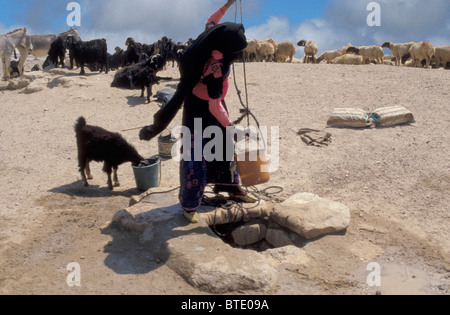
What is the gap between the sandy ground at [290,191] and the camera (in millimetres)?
3361

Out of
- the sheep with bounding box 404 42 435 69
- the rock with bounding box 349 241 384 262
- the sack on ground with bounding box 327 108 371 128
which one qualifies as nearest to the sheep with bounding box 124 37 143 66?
the sack on ground with bounding box 327 108 371 128

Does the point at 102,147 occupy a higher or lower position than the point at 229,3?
lower

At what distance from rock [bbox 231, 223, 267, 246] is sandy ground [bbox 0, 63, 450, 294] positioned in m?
0.77

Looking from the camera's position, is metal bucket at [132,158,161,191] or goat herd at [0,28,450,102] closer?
metal bucket at [132,158,161,191]

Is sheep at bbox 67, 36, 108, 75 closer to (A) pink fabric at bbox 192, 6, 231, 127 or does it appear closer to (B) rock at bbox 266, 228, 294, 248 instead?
(A) pink fabric at bbox 192, 6, 231, 127

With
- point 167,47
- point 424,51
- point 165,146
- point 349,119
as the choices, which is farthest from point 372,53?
point 165,146

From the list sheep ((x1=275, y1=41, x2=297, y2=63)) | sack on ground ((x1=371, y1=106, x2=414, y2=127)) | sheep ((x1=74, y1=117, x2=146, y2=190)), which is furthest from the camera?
sheep ((x1=275, y1=41, x2=297, y2=63))

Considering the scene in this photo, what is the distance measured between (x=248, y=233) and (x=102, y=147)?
7.70 ft

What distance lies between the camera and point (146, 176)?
17.8 feet

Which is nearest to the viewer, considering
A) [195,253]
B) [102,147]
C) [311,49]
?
[195,253]

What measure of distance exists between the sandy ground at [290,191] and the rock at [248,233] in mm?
769

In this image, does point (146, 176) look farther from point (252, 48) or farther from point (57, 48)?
point (252, 48)

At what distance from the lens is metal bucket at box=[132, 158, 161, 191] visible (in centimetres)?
536
